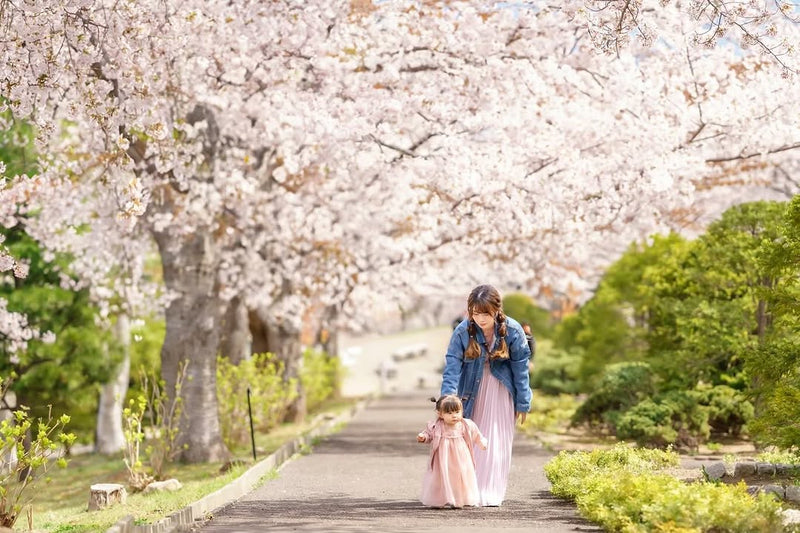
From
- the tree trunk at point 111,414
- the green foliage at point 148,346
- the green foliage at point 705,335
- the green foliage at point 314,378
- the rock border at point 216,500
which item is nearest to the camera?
the rock border at point 216,500

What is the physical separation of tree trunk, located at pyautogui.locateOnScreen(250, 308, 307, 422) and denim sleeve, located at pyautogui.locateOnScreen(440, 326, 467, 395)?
52.7 ft

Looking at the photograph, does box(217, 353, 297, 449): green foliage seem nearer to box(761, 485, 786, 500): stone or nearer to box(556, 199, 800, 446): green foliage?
box(556, 199, 800, 446): green foliage

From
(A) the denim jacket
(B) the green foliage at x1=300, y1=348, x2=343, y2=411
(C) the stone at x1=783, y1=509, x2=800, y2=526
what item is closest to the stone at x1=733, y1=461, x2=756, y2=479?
(A) the denim jacket

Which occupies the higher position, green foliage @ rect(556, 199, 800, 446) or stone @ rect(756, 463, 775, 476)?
green foliage @ rect(556, 199, 800, 446)

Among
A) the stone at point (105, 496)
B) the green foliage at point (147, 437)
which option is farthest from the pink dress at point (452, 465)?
the stone at point (105, 496)

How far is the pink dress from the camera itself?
403 inches

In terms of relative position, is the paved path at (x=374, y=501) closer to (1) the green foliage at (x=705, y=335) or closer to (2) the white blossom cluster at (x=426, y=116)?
(1) the green foliage at (x=705, y=335)

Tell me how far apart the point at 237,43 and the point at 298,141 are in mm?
3317

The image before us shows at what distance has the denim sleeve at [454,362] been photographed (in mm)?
10469

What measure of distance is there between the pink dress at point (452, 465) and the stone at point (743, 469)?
2644mm

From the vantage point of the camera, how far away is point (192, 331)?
17.5 m

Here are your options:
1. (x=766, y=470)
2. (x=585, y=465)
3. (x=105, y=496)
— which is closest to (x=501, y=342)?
(x=585, y=465)

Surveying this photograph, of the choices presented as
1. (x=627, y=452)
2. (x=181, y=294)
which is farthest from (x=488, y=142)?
(x=627, y=452)

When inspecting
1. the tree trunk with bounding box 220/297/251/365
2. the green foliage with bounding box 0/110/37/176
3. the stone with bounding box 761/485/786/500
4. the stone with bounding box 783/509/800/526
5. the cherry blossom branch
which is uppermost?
the green foliage with bounding box 0/110/37/176
